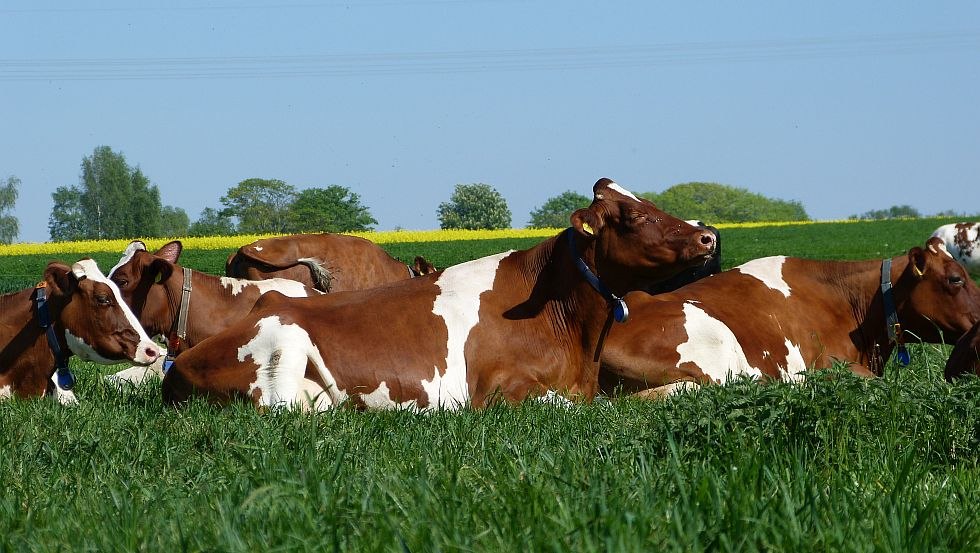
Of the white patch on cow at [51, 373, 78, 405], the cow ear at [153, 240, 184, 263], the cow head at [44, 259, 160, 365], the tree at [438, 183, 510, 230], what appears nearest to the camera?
the white patch on cow at [51, 373, 78, 405]

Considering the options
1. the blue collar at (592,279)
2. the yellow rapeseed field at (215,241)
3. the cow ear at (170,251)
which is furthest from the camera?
the yellow rapeseed field at (215,241)

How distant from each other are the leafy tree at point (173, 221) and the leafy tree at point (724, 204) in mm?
59780

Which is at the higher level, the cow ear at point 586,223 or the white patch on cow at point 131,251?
the cow ear at point 586,223

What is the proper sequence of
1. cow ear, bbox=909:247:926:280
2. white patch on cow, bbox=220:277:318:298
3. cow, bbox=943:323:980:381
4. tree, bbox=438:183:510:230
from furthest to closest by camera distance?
tree, bbox=438:183:510:230 → white patch on cow, bbox=220:277:318:298 → cow ear, bbox=909:247:926:280 → cow, bbox=943:323:980:381

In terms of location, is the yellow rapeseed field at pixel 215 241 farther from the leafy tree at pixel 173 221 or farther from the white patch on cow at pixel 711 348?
the leafy tree at pixel 173 221

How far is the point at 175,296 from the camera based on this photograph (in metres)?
10.7

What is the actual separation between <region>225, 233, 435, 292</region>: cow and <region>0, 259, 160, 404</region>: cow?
18.4 feet

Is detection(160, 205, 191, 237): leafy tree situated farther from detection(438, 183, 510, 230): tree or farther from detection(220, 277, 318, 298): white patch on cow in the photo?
detection(220, 277, 318, 298): white patch on cow

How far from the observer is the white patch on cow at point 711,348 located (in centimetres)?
890

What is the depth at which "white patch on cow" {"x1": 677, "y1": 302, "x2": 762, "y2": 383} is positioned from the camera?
8.90 m

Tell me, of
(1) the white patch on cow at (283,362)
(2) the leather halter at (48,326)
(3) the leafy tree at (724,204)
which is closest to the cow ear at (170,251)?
(2) the leather halter at (48,326)

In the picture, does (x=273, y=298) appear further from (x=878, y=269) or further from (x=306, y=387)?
(x=878, y=269)

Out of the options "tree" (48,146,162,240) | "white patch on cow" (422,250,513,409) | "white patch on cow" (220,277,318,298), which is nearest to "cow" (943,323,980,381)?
"white patch on cow" (422,250,513,409)

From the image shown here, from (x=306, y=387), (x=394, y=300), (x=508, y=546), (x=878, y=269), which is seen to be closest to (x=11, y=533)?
(x=508, y=546)
